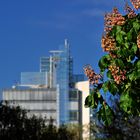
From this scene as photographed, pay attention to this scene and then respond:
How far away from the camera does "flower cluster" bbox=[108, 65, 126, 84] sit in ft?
31.1

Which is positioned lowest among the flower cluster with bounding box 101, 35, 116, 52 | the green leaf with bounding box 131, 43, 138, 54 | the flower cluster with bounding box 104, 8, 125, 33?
the green leaf with bounding box 131, 43, 138, 54

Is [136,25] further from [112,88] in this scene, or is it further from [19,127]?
[19,127]

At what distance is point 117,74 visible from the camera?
9.49 m

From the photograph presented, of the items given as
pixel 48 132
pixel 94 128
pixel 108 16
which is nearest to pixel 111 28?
pixel 108 16

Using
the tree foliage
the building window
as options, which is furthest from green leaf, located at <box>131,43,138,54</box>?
the building window

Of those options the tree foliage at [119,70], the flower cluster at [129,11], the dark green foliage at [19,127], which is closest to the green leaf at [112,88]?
the tree foliage at [119,70]

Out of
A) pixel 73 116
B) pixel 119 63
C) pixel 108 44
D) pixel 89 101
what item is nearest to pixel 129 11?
pixel 108 44

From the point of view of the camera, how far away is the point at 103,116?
9.58 metres

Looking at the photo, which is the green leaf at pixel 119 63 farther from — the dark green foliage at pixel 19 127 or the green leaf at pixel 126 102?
the dark green foliage at pixel 19 127

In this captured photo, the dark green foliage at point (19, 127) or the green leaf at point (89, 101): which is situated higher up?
the dark green foliage at point (19, 127)

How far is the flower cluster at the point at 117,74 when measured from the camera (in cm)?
948

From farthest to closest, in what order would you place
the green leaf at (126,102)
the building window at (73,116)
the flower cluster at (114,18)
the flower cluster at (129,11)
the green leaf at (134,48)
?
the building window at (73,116) < the flower cluster at (129,11) < the flower cluster at (114,18) < the green leaf at (134,48) < the green leaf at (126,102)

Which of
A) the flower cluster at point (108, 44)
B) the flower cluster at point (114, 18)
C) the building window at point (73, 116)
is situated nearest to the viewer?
the flower cluster at point (108, 44)

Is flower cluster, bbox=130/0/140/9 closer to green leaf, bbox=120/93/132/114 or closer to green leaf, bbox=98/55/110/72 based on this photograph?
green leaf, bbox=98/55/110/72
